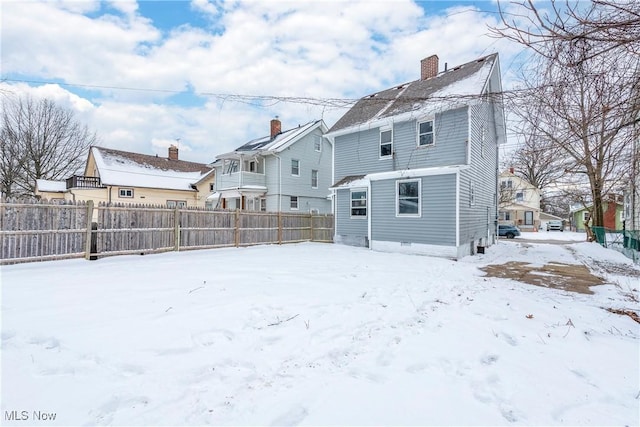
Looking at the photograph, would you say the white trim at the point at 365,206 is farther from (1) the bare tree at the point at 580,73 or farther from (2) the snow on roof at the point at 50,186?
(2) the snow on roof at the point at 50,186

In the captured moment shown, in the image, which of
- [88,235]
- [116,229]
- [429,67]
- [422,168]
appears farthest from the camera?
[429,67]

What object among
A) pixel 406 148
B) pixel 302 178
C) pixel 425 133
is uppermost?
pixel 425 133

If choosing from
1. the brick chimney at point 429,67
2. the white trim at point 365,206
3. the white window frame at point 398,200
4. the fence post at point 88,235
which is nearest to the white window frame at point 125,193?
the fence post at point 88,235

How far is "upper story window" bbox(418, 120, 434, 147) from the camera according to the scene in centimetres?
1175

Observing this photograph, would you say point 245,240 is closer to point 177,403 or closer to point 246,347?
point 246,347

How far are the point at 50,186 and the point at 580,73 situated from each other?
103 feet

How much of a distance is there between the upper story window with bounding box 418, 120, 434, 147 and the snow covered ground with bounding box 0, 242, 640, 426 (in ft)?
24.0

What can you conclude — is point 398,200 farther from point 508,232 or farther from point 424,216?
point 508,232

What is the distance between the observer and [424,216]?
37.0 feet

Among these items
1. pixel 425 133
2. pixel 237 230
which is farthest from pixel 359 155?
pixel 237 230

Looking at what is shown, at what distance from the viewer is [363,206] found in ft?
44.1

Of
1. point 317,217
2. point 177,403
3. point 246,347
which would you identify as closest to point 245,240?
point 317,217

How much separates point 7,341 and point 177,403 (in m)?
2.44

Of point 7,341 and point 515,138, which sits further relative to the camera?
point 515,138
